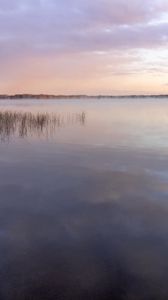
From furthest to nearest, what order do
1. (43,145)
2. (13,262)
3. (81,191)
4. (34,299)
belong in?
(43,145)
(81,191)
(13,262)
(34,299)

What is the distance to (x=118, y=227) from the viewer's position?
6.79 metres

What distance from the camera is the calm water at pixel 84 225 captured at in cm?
489

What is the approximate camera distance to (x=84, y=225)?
6879mm

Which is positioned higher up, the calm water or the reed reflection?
the reed reflection

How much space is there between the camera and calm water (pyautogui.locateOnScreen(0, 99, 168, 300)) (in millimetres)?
4887

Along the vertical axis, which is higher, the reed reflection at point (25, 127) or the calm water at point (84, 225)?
the reed reflection at point (25, 127)

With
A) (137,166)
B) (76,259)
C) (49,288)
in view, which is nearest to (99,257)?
(76,259)

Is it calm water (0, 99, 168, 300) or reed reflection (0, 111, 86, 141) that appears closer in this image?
calm water (0, 99, 168, 300)

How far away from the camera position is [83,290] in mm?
4738

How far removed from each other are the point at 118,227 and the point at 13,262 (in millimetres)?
2124

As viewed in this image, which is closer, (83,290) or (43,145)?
(83,290)

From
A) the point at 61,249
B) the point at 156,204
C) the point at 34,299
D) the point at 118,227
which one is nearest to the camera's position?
the point at 34,299

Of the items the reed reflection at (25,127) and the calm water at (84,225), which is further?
the reed reflection at (25,127)

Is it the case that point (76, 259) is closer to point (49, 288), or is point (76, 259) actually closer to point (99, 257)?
point (99, 257)
